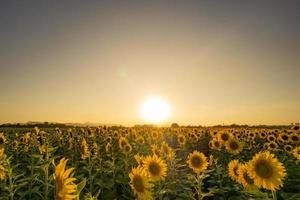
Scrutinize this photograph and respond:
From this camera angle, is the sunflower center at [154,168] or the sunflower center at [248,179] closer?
the sunflower center at [248,179]

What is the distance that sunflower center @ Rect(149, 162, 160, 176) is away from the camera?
6.76 meters

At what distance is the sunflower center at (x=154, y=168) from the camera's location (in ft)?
22.2

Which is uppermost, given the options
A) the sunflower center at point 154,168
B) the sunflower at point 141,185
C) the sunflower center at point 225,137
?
the sunflower center at point 225,137

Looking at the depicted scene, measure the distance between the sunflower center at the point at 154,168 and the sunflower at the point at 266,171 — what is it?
1881 millimetres

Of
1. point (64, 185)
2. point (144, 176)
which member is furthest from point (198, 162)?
point (64, 185)

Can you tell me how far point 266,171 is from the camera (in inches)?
219

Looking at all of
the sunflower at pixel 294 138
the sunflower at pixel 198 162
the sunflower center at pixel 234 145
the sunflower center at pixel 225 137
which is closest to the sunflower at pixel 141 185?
the sunflower at pixel 198 162

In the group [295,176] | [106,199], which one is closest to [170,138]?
[295,176]

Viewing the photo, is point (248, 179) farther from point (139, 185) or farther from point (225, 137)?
point (225, 137)

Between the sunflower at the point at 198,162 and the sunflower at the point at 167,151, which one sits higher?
the sunflower at the point at 167,151

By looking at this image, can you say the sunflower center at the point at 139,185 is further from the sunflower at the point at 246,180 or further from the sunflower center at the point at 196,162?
the sunflower center at the point at 196,162

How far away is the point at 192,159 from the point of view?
865cm

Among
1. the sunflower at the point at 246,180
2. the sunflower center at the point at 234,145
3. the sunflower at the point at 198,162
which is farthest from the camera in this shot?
the sunflower center at the point at 234,145

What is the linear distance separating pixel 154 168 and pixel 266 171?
2.15 meters
